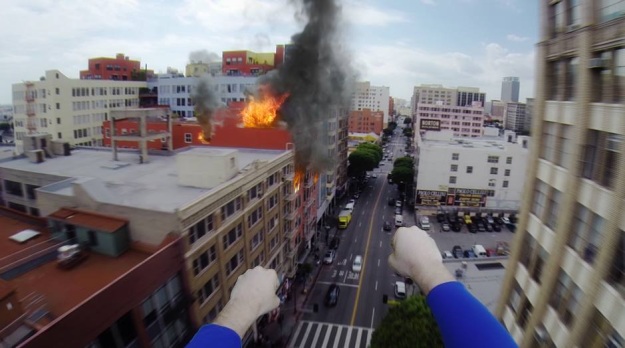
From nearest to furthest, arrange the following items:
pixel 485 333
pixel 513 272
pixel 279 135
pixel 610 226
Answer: pixel 485 333 → pixel 610 226 → pixel 513 272 → pixel 279 135

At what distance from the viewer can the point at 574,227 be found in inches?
376

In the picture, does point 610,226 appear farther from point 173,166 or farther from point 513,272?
point 173,166

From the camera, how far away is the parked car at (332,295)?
29.7 metres

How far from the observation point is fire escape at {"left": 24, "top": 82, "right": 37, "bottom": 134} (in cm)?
4712

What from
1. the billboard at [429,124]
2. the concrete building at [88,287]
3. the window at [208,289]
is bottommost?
the window at [208,289]

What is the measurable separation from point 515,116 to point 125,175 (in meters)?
174

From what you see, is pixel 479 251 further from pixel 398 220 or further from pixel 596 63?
pixel 596 63

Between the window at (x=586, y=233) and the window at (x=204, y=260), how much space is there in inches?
583

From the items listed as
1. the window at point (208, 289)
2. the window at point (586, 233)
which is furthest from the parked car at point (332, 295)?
the window at point (586, 233)

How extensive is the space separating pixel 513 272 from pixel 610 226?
5.55 m

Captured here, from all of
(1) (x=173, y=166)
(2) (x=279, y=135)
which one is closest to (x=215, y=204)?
(1) (x=173, y=166)

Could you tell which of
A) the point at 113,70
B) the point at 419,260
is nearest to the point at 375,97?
the point at 113,70

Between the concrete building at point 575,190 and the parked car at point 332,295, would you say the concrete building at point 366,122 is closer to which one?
the parked car at point 332,295

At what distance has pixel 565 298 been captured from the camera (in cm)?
973
